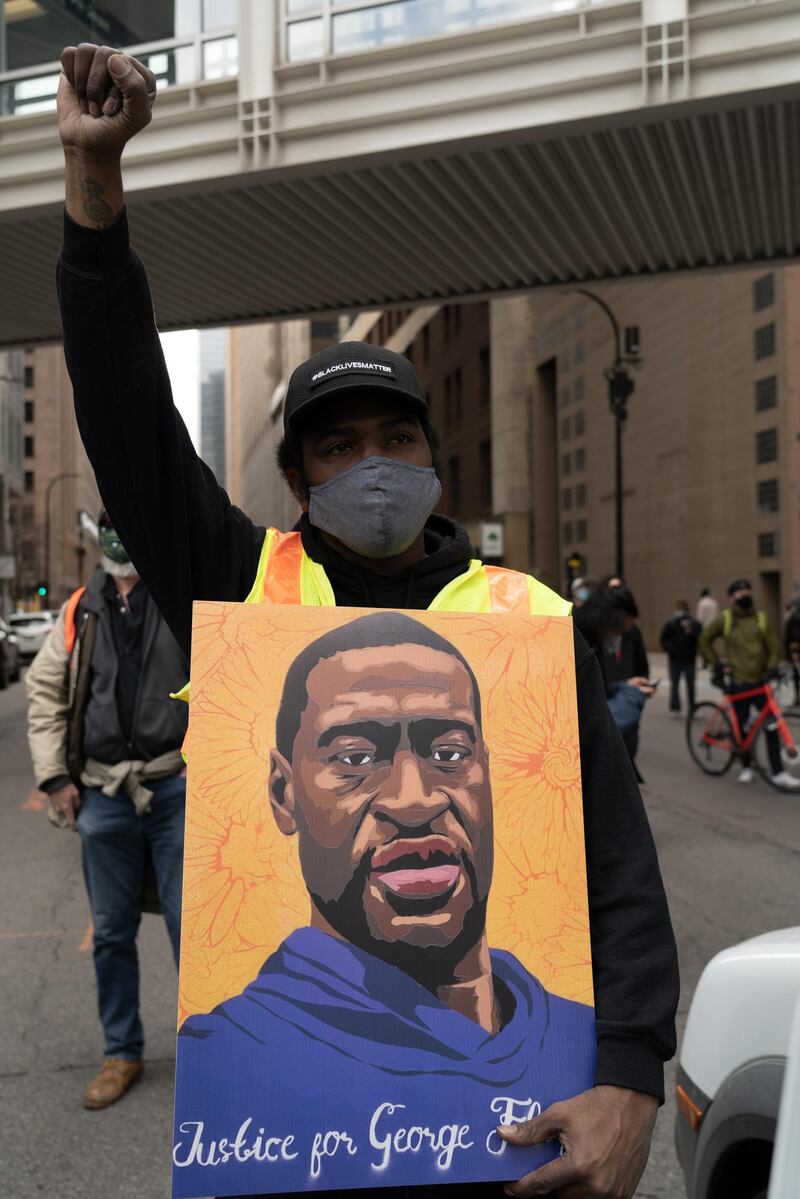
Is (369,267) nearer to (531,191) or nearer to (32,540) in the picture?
(531,191)

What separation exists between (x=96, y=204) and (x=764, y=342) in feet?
140

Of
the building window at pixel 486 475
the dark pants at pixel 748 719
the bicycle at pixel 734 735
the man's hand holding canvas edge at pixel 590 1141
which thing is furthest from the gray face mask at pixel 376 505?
the building window at pixel 486 475

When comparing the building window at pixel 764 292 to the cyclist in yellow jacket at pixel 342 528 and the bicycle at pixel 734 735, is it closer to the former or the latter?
the bicycle at pixel 734 735

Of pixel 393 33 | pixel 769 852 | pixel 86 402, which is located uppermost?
pixel 393 33

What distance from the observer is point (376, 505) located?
1894mm

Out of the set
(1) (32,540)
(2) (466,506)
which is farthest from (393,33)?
(1) (32,540)

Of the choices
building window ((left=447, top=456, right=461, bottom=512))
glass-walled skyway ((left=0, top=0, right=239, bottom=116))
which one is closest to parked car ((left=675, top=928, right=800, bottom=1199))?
glass-walled skyway ((left=0, top=0, right=239, bottom=116))

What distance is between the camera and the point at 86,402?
1788 mm

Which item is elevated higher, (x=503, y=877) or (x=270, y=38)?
(x=270, y=38)

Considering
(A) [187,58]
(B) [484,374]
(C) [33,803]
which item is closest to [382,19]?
(A) [187,58]

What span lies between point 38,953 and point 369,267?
10991mm

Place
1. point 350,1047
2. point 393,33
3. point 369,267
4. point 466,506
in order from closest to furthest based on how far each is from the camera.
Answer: point 350,1047, point 393,33, point 369,267, point 466,506

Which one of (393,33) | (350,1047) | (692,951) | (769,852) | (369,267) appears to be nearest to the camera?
(350,1047)

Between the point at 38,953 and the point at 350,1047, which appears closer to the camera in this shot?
the point at 350,1047
